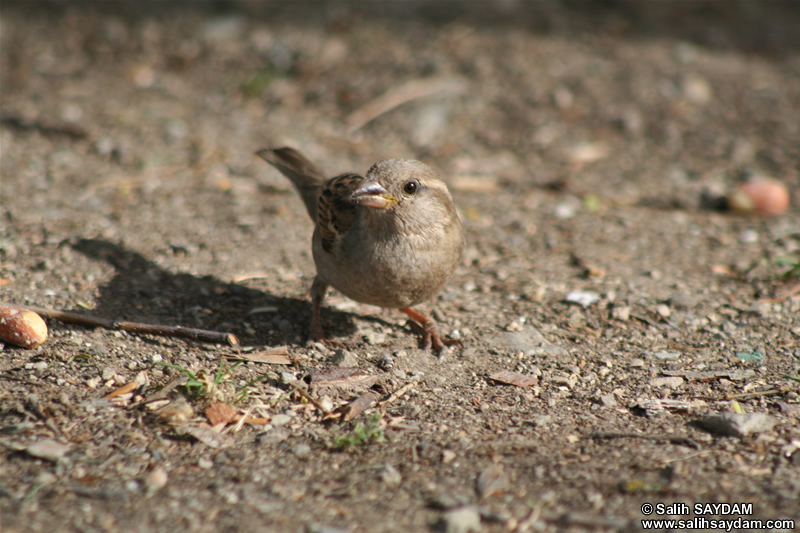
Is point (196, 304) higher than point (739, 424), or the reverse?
point (196, 304)

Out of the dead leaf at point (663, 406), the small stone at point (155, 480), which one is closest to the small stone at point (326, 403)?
the small stone at point (155, 480)

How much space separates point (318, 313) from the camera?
15.5 feet

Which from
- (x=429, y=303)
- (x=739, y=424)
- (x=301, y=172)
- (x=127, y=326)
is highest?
(x=301, y=172)

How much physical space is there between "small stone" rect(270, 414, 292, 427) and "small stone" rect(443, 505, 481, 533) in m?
1.01

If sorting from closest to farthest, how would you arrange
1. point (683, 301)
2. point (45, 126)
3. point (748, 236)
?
point (683, 301) < point (748, 236) < point (45, 126)

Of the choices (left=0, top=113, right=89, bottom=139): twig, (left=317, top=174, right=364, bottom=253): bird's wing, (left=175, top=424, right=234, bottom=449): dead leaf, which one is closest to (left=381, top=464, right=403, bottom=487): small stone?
(left=175, top=424, right=234, bottom=449): dead leaf

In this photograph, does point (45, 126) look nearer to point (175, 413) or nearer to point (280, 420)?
point (175, 413)

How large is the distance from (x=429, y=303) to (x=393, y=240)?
971 mm

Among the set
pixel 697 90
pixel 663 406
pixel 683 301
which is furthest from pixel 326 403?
pixel 697 90

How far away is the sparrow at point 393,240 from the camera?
166 inches

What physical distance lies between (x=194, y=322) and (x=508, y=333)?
74.8 inches

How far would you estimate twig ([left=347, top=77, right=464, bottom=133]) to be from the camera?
26.1 ft

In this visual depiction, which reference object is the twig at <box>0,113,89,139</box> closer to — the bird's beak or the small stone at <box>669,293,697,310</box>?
the bird's beak

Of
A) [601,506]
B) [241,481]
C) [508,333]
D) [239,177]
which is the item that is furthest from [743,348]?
[239,177]
